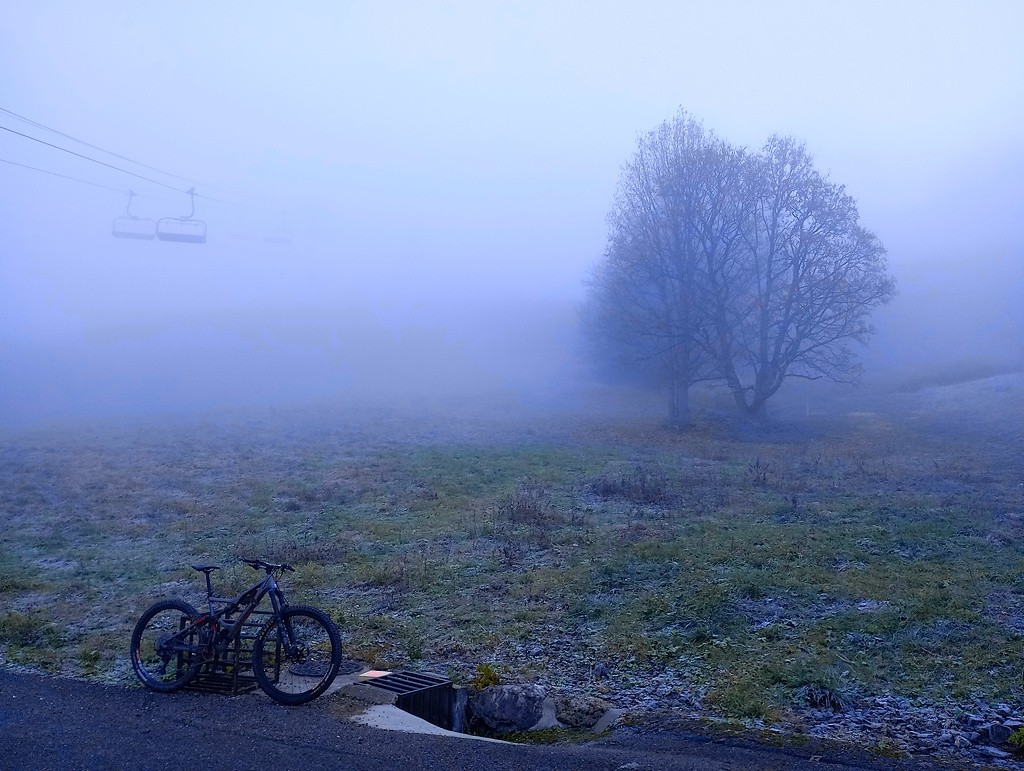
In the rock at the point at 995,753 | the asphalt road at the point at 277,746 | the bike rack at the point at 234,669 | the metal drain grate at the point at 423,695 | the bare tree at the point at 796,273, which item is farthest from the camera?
the bare tree at the point at 796,273

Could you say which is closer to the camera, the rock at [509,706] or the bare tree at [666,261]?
the rock at [509,706]

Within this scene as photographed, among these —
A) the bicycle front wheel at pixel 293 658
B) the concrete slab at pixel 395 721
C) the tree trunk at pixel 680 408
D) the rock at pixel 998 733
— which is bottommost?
the concrete slab at pixel 395 721

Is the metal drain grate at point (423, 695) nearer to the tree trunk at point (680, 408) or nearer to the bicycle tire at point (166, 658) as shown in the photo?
the bicycle tire at point (166, 658)

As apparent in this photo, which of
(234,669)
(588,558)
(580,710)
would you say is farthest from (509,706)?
(588,558)

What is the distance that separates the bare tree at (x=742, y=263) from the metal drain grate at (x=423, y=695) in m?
28.2

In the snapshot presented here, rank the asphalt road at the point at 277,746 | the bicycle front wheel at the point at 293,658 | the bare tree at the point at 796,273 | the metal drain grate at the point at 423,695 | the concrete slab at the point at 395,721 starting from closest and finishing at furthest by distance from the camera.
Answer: the asphalt road at the point at 277,746 < the concrete slab at the point at 395,721 < the bicycle front wheel at the point at 293,658 < the metal drain grate at the point at 423,695 < the bare tree at the point at 796,273

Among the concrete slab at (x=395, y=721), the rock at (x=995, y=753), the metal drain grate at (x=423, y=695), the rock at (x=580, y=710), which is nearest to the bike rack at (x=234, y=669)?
the metal drain grate at (x=423, y=695)

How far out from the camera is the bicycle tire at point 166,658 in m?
7.50

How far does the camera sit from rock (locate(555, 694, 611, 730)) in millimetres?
7161

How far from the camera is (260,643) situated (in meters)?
7.24

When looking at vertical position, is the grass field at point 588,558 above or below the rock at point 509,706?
above

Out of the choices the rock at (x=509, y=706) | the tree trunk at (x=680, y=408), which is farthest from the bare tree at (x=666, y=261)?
the rock at (x=509, y=706)

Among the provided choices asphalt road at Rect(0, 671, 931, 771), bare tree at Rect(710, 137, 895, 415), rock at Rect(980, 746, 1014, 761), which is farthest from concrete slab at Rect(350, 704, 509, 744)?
bare tree at Rect(710, 137, 895, 415)

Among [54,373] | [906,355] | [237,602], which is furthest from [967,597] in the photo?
[54,373]
